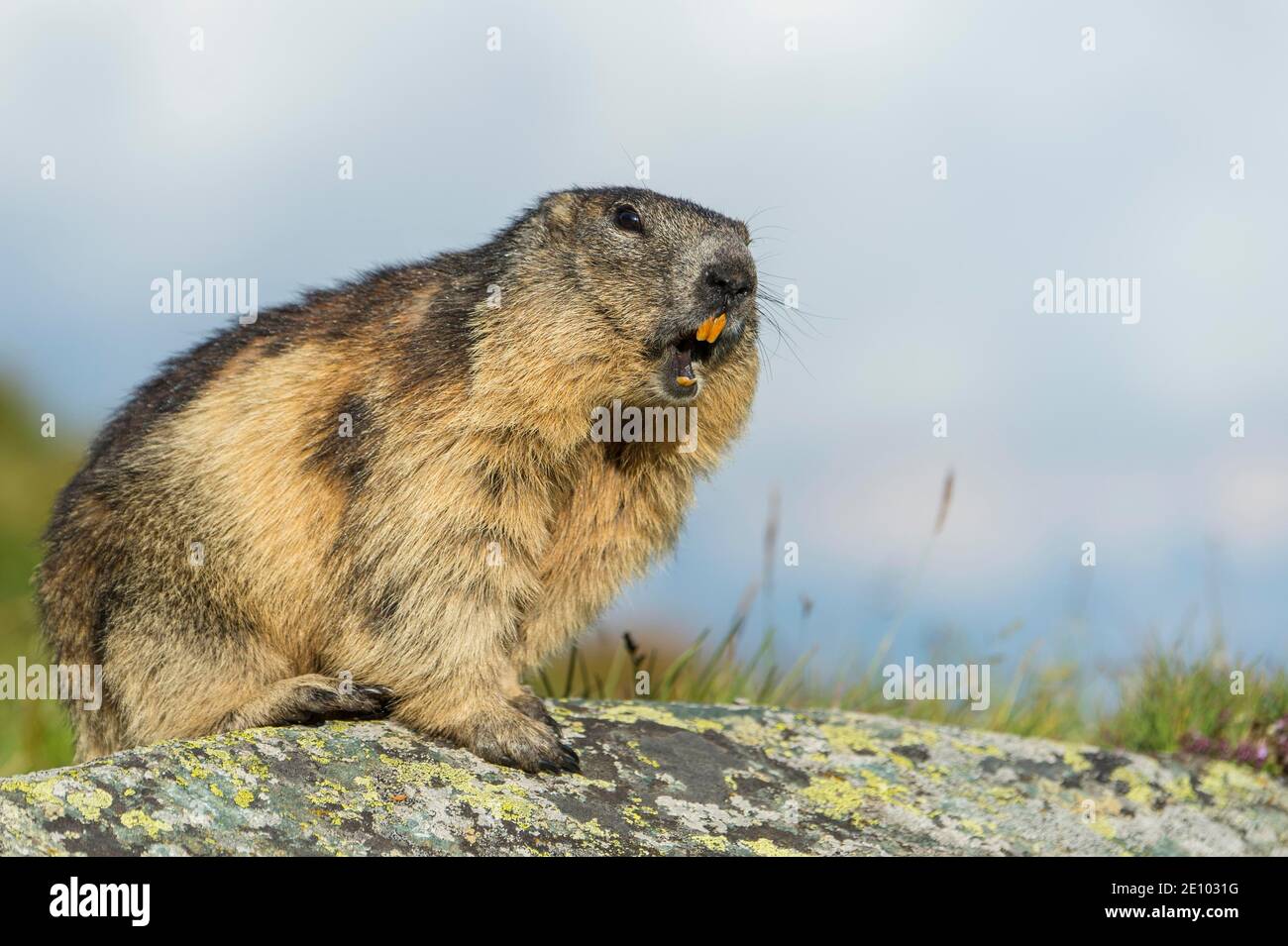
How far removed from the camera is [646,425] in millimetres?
7176

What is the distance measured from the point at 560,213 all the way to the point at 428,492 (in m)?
1.84

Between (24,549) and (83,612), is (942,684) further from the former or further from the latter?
(24,549)

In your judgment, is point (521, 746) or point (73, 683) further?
point (73, 683)

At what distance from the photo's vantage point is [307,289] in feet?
26.9

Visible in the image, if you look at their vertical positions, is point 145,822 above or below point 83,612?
below

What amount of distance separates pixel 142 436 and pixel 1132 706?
7044 millimetres

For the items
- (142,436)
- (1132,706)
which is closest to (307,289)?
(142,436)

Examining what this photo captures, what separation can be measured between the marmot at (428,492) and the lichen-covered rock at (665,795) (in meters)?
0.48

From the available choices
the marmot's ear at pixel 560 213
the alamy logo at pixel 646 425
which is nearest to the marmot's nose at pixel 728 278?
Answer: the alamy logo at pixel 646 425

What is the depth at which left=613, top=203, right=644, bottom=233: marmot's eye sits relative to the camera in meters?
7.11

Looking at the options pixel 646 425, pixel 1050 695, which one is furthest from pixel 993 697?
pixel 646 425

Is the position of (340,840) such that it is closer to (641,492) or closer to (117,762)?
(117,762)
